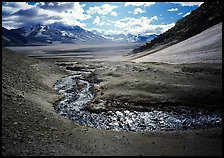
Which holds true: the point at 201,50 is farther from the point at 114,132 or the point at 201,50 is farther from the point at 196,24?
the point at 114,132

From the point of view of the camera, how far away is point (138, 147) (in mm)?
20297

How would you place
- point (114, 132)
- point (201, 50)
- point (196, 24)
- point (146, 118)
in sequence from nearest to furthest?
point (114, 132)
point (146, 118)
point (201, 50)
point (196, 24)

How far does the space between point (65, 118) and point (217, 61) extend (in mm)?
39865

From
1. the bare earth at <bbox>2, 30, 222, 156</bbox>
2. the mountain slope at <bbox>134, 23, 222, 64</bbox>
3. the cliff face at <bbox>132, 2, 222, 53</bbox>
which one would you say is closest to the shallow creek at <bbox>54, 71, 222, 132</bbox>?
the bare earth at <bbox>2, 30, 222, 156</bbox>

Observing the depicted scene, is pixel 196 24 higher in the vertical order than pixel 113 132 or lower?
higher

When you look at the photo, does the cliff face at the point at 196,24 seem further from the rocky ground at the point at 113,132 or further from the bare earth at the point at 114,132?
the bare earth at the point at 114,132

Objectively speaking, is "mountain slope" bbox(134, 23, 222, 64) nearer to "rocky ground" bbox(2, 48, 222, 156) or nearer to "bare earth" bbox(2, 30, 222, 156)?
"rocky ground" bbox(2, 48, 222, 156)

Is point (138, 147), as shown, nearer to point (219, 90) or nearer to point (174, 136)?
point (174, 136)

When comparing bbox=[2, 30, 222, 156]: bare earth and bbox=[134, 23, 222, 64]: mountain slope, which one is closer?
bbox=[2, 30, 222, 156]: bare earth

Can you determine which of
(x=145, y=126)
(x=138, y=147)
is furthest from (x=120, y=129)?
(x=138, y=147)

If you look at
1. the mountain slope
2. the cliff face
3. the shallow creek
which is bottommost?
the shallow creek

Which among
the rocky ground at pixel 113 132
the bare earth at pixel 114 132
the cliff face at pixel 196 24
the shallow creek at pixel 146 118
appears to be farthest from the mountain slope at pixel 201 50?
the shallow creek at pixel 146 118

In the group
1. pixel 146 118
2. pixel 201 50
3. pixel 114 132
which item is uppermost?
pixel 201 50

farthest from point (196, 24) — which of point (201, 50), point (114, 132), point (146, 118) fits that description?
point (114, 132)
